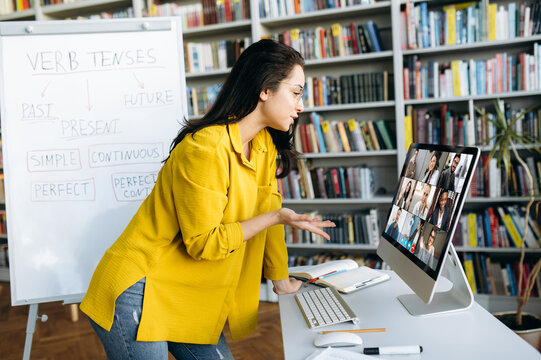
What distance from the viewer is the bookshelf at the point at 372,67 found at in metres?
2.93

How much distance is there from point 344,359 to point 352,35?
2.64 meters

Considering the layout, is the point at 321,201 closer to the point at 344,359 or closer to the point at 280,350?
the point at 280,350

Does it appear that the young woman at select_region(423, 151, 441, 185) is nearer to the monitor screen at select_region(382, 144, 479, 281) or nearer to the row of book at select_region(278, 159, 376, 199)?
the monitor screen at select_region(382, 144, 479, 281)

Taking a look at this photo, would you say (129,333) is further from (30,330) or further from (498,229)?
(498,229)

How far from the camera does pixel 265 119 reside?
1.25 meters

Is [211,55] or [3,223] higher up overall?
[211,55]

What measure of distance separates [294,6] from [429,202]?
99.4 inches

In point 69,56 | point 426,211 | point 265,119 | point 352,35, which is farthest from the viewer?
point 352,35

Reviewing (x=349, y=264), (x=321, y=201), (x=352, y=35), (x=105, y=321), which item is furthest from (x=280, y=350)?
(x=352, y=35)

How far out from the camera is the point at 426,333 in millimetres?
1009

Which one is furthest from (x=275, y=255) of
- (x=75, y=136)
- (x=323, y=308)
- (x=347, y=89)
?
(x=347, y=89)

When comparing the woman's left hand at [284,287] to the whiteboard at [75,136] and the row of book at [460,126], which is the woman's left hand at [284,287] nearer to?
the whiteboard at [75,136]

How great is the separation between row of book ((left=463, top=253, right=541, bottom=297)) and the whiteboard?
2198 millimetres

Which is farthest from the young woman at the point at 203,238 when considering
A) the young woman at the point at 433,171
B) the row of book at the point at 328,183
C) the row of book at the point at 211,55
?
the row of book at the point at 211,55
